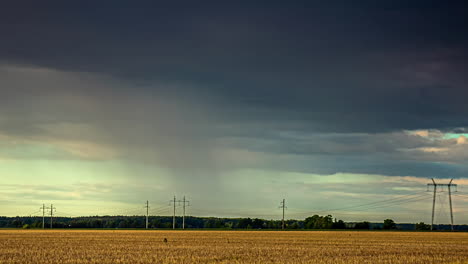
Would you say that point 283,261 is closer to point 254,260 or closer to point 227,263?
point 254,260

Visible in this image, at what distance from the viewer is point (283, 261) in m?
42.1

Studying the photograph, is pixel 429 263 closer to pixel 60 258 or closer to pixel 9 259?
pixel 60 258

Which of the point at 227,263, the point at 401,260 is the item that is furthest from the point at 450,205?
the point at 227,263

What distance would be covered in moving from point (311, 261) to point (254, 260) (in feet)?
14.3

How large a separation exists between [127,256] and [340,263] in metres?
17.5

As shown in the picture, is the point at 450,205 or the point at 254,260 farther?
the point at 450,205

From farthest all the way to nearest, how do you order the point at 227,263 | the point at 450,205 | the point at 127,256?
the point at 450,205 < the point at 127,256 < the point at 227,263

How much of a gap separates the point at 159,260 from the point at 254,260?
729 cm

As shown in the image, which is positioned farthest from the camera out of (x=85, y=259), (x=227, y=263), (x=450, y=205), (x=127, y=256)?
(x=450, y=205)

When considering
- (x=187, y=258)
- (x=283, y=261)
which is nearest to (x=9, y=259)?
(x=187, y=258)

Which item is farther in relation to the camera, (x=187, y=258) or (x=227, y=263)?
(x=187, y=258)

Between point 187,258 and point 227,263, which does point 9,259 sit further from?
point 227,263

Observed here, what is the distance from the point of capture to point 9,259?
42.6m

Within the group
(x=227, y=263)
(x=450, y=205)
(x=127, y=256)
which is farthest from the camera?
(x=450, y=205)
